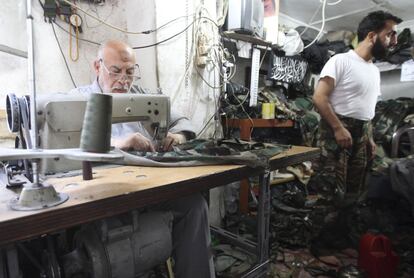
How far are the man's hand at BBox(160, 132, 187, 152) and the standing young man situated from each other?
1030 millimetres

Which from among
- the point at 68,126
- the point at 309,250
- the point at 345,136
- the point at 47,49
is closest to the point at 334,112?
the point at 345,136

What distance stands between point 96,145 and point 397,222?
8.02 ft

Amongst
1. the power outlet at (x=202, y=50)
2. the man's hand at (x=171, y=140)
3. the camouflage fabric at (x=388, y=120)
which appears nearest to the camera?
the man's hand at (x=171, y=140)

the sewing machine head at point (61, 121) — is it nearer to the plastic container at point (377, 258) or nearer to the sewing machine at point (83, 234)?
the sewing machine at point (83, 234)

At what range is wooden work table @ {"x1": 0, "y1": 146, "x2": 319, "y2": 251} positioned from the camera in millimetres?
508

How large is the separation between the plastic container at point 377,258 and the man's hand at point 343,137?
589 mm

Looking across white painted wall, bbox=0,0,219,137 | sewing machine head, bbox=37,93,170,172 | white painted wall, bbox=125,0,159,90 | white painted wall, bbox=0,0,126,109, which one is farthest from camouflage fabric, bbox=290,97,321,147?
sewing machine head, bbox=37,93,170,172

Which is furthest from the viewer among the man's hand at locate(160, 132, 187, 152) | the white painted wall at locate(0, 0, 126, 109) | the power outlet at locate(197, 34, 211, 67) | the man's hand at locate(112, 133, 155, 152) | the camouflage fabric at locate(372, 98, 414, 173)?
the camouflage fabric at locate(372, 98, 414, 173)

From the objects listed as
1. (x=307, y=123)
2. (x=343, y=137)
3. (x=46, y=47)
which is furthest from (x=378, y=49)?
(x=46, y=47)

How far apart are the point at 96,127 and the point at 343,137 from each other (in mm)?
1683

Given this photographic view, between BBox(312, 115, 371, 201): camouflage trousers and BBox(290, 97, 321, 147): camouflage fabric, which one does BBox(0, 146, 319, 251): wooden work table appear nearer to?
BBox(312, 115, 371, 201): camouflage trousers

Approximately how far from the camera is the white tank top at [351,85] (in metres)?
1.84

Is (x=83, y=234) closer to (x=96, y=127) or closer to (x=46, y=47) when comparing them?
(x=96, y=127)

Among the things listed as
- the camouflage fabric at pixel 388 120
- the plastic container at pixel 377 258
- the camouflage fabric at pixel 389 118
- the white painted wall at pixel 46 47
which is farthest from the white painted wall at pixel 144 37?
the camouflage fabric at pixel 389 118
